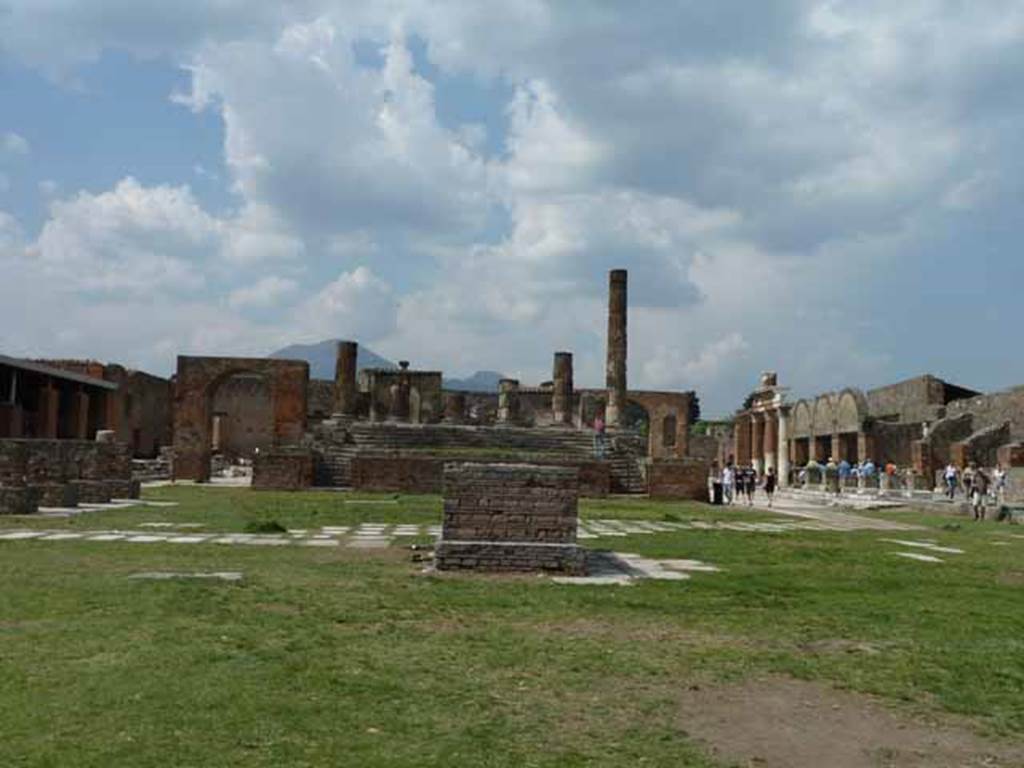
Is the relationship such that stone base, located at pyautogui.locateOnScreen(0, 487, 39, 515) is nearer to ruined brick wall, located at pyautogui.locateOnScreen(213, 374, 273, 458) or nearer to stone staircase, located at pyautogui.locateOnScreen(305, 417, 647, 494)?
stone staircase, located at pyautogui.locateOnScreen(305, 417, 647, 494)

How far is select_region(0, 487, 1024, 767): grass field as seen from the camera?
4.37 metres

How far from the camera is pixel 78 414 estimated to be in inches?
1652

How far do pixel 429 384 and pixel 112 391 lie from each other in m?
16.0

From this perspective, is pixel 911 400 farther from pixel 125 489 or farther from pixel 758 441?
pixel 125 489

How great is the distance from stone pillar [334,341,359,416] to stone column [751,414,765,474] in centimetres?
2099

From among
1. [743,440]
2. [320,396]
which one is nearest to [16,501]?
[743,440]

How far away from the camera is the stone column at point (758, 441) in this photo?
52656 millimetres

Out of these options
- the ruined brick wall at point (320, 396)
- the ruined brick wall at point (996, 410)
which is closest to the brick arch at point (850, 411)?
the ruined brick wall at point (996, 410)

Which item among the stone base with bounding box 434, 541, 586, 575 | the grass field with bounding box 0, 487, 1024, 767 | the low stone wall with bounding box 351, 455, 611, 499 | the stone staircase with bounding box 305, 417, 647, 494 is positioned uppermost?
the stone staircase with bounding box 305, 417, 647, 494

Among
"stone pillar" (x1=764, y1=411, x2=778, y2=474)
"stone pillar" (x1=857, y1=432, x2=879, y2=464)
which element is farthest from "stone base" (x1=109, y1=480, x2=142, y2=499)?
"stone pillar" (x1=764, y1=411, x2=778, y2=474)

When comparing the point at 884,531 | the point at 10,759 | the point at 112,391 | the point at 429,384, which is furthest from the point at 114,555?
the point at 429,384

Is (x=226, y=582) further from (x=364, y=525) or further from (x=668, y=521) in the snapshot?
(x=668, y=521)

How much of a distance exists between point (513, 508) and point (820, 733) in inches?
237

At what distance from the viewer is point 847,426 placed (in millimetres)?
44281
